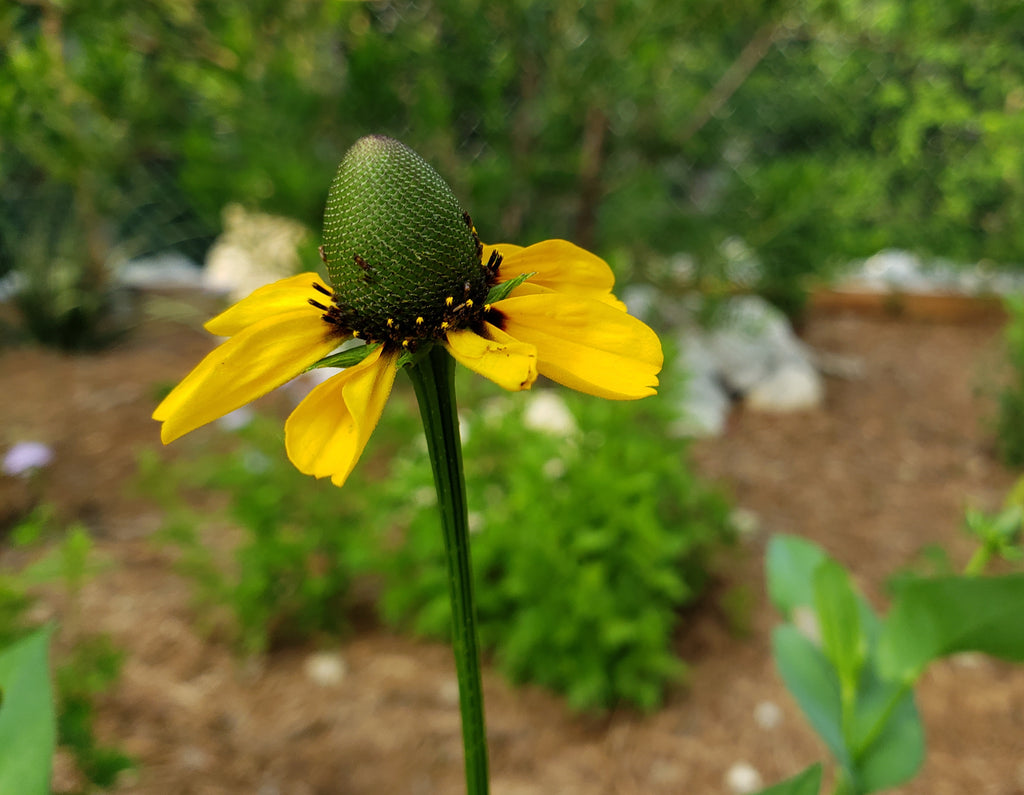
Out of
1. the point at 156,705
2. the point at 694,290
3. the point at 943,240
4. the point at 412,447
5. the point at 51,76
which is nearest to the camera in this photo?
the point at 156,705

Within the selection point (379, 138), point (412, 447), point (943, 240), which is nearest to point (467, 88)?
point (412, 447)

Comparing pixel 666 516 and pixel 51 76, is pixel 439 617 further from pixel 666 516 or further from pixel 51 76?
pixel 51 76

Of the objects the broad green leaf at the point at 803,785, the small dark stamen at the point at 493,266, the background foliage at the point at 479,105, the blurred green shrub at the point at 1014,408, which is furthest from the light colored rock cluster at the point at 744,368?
the small dark stamen at the point at 493,266

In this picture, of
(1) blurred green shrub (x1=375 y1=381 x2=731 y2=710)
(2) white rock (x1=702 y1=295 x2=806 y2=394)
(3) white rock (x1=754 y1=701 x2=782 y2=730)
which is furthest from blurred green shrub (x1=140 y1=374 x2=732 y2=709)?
(2) white rock (x1=702 y1=295 x2=806 y2=394)

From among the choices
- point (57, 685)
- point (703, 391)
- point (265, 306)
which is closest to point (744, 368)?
point (703, 391)

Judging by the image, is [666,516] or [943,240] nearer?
[666,516]

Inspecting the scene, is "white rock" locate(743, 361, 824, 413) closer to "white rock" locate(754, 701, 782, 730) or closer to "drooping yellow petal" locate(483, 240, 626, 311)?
"white rock" locate(754, 701, 782, 730)
